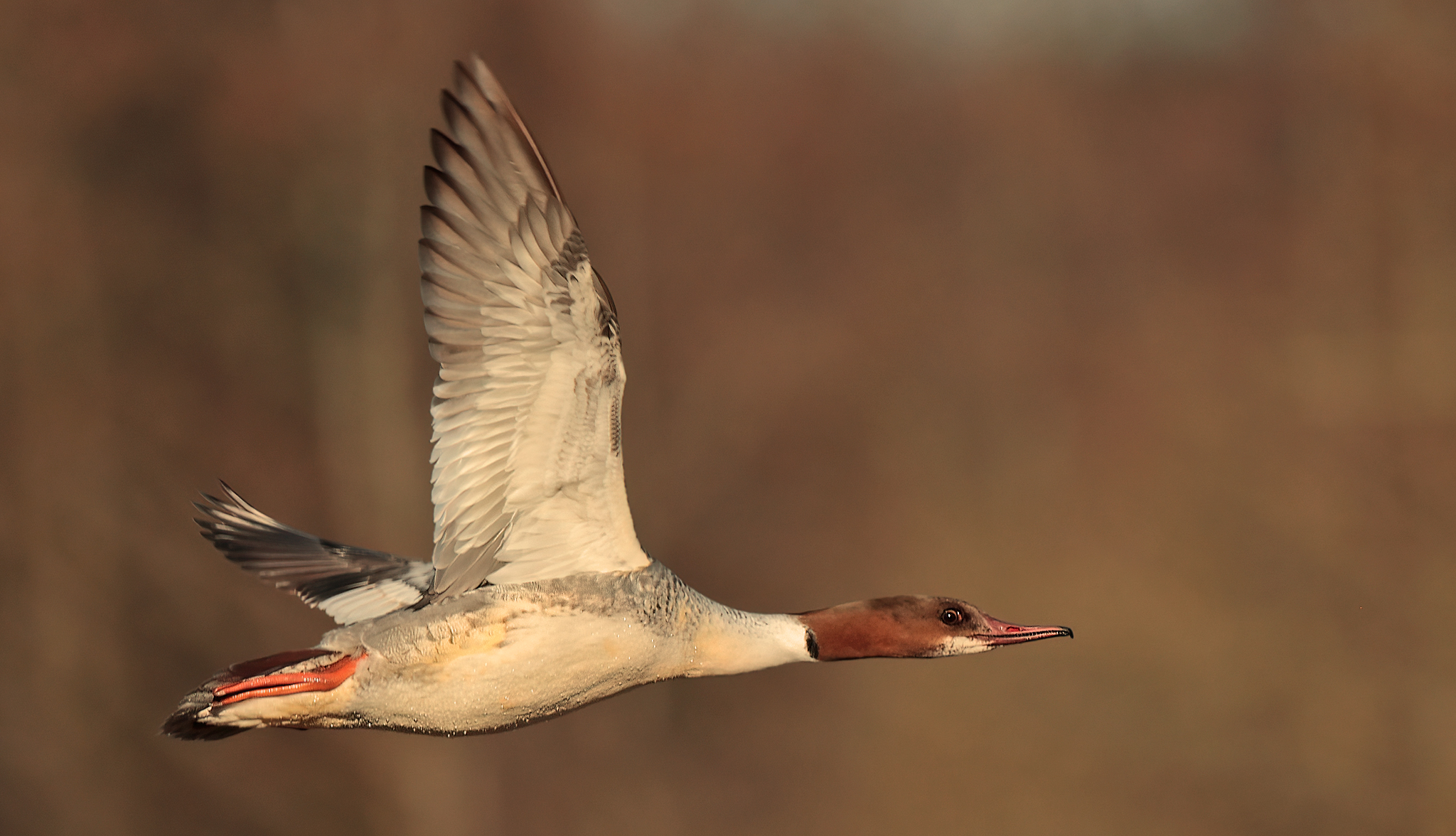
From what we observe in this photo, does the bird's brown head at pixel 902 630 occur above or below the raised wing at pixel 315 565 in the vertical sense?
below

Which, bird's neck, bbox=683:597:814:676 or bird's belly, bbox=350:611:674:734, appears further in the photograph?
bird's neck, bbox=683:597:814:676

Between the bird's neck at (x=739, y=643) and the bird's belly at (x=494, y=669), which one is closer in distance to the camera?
the bird's belly at (x=494, y=669)

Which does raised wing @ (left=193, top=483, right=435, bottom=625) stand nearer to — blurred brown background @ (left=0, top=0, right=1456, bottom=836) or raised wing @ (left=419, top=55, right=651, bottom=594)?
raised wing @ (left=419, top=55, right=651, bottom=594)

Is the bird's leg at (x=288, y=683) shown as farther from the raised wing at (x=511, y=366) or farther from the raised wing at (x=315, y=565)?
the raised wing at (x=315, y=565)

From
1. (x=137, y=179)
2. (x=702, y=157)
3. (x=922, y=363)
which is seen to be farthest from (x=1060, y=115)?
(x=137, y=179)

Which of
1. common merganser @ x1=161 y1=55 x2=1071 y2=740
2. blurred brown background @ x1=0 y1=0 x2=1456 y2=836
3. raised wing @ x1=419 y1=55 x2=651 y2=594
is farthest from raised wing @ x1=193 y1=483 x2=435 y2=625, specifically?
blurred brown background @ x1=0 y1=0 x2=1456 y2=836

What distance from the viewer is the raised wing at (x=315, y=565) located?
183 inches

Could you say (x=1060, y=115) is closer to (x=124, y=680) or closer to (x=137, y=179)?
(x=137, y=179)

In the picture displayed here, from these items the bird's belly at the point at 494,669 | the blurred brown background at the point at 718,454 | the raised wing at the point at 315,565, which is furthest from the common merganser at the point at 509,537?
the blurred brown background at the point at 718,454

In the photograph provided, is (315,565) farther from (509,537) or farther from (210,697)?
(509,537)

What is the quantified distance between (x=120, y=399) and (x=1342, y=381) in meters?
11.0

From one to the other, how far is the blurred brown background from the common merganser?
702 centimetres

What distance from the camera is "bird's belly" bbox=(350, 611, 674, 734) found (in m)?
3.77

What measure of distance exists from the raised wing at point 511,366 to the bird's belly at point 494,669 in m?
0.20
